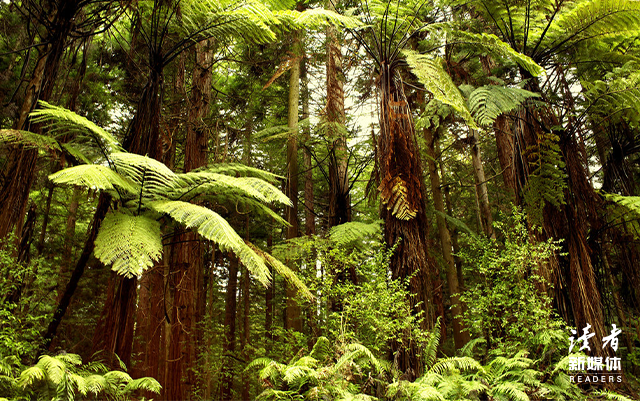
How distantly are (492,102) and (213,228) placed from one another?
290 cm

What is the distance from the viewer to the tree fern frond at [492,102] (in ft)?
11.8

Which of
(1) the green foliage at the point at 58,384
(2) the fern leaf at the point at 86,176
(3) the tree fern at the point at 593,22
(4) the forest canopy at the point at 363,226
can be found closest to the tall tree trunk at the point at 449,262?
(4) the forest canopy at the point at 363,226

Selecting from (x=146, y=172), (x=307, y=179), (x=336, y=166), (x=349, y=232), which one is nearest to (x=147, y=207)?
(x=146, y=172)

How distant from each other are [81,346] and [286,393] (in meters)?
8.27

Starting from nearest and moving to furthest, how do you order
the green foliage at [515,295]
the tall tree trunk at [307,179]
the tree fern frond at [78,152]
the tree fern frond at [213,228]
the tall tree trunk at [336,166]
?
the tree fern frond at [213,228]
the tree fern frond at [78,152]
the green foliage at [515,295]
the tall tree trunk at [336,166]
the tall tree trunk at [307,179]

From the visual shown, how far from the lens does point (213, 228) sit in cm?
250

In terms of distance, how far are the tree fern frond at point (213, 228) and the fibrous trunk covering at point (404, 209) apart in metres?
1.76

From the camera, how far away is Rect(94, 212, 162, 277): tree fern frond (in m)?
2.29

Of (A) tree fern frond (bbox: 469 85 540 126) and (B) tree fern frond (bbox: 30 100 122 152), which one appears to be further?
(A) tree fern frond (bbox: 469 85 540 126)

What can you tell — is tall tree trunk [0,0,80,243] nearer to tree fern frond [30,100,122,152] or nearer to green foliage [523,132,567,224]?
tree fern frond [30,100,122,152]

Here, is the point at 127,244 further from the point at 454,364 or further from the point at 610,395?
the point at 610,395

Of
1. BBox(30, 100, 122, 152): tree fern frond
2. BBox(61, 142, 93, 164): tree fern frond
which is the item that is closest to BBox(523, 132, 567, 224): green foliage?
BBox(30, 100, 122, 152): tree fern frond

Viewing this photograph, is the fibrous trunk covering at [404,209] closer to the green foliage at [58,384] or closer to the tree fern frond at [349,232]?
the tree fern frond at [349,232]

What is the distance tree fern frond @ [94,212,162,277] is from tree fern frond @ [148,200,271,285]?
0.60ft
